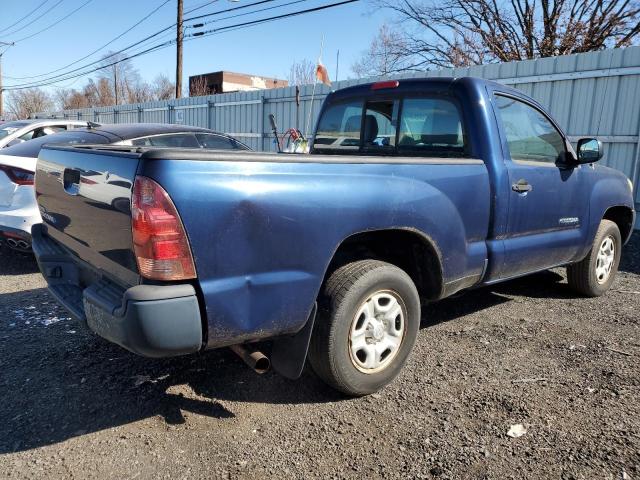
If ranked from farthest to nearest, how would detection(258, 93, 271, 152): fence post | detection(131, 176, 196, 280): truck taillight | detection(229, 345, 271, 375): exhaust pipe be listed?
detection(258, 93, 271, 152): fence post < detection(229, 345, 271, 375): exhaust pipe < detection(131, 176, 196, 280): truck taillight

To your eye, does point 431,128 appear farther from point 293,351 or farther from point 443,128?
point 293,351

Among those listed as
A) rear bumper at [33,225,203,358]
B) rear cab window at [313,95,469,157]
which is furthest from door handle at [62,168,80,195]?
rear cab window at [313,95,469,157]

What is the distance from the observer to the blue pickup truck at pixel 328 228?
7.36 ft

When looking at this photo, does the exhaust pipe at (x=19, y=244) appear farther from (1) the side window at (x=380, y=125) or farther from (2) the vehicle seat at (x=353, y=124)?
(1) the side window at (x=380, y=125)

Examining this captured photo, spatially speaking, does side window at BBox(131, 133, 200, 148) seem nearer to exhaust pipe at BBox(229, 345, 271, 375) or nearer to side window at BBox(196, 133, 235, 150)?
side window at BBox(196, 133, 235, 150)

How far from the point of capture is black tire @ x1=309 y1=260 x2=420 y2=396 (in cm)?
278

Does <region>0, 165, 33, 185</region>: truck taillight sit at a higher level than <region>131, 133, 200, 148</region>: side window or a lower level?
lower

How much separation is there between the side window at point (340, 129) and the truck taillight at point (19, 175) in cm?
293

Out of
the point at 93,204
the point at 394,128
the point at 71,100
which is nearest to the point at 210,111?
the point at 394,128

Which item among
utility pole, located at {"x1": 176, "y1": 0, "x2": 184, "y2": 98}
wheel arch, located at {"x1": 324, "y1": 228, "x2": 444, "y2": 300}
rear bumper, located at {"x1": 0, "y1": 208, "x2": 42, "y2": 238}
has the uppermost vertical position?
utility pole, located at {"x1": 176, "y1": 0, "x2": 184, "y2": 98}

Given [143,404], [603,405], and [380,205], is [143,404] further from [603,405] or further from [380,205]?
[603,405]

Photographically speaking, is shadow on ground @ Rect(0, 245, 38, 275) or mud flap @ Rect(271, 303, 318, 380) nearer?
mud flap @ Rect(271, 303, 318, 380)

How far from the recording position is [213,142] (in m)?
6.50

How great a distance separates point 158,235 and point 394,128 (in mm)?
2579
